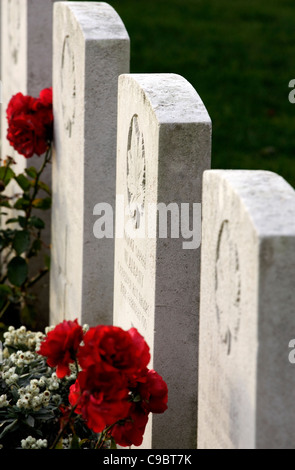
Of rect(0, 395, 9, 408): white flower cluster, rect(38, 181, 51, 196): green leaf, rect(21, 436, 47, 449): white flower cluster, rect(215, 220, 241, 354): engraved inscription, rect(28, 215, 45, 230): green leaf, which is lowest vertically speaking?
rect(28, 215, 45, 230): green leaf

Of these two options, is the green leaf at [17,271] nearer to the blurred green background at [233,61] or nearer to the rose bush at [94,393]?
the rose bush at [94,393]

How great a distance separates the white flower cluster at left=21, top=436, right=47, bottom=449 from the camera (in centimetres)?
259

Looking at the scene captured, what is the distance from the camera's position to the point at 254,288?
195 cm

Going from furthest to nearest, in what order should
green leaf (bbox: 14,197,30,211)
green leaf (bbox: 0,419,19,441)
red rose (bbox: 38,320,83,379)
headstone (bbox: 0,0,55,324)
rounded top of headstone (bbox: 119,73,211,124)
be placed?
1. headstone (bbox: 0,0,55,324)
2. green leaf (bbox: 14,197,30,211)
3. green leaf (bbox: 0,419,19,441)
4. rounded top of headstone (bbox: 119,73,211,124)
5. red rose (bbox: 38,320,83,379)

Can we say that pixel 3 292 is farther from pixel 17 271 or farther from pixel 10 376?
pixel 10 376

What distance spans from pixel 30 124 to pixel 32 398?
1.60 m

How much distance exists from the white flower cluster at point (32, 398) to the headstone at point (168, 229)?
0.33 meters

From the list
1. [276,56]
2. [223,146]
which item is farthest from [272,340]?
[276,56]

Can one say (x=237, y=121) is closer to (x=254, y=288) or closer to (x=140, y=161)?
(x=140, y=161)

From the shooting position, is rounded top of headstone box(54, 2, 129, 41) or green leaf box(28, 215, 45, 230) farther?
green leaf box(28, 215, 45, 230)

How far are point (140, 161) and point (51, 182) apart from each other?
5.88ft

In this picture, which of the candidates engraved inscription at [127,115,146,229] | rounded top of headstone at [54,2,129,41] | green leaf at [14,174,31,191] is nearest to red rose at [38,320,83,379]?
engraved inscription at [127,115,146,229]

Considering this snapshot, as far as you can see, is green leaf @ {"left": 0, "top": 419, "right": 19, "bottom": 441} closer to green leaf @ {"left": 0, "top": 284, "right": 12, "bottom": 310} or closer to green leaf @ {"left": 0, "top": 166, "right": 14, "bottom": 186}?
green leaf @ {"left": 0, "top": 284, "right": 12, "bottom": 310}

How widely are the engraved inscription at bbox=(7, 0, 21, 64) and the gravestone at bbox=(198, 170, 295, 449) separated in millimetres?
2734
